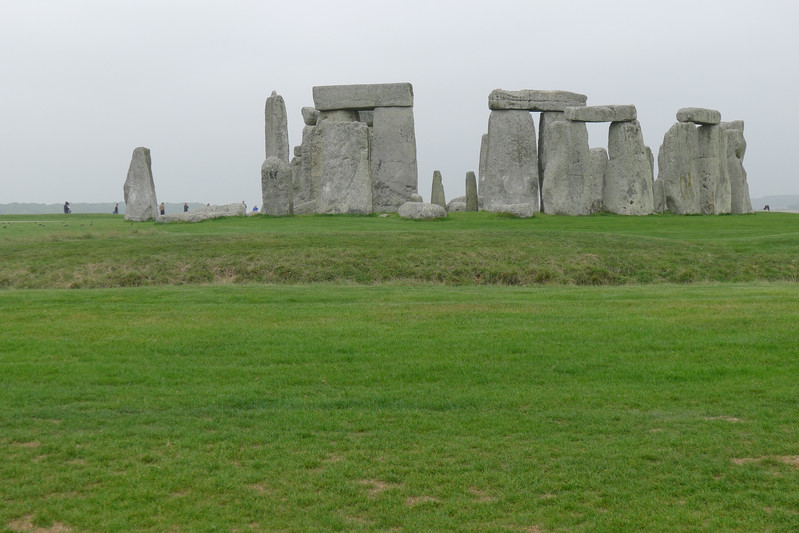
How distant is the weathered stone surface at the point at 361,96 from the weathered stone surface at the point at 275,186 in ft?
12.5

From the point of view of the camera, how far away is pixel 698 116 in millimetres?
31234

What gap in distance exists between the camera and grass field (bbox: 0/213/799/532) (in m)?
5.99

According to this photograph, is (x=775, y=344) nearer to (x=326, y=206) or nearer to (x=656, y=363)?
(x=656, y=363)

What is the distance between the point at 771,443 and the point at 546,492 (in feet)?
6.86

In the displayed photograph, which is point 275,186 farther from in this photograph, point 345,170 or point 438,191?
point 438,191

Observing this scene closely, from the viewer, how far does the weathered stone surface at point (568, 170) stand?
29953mm

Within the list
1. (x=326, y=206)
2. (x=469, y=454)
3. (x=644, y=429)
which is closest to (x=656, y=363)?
(x=644, y=429)

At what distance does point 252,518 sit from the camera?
5.83 meters

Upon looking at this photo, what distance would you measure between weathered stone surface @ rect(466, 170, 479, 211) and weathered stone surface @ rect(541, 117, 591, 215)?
5394mm

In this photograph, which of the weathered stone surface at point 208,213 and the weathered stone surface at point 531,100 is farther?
the weathered stone surface at point 531,100

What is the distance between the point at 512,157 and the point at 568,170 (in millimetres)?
3767

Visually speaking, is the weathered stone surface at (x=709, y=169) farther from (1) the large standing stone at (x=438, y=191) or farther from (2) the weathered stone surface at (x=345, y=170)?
(2) the weathered stone surface at (x=345, y=170)

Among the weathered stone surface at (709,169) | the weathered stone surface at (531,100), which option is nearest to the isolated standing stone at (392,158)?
the weathered stone surface at (531,100)

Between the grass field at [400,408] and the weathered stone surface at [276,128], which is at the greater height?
the weathered stone surface at [276,128]
